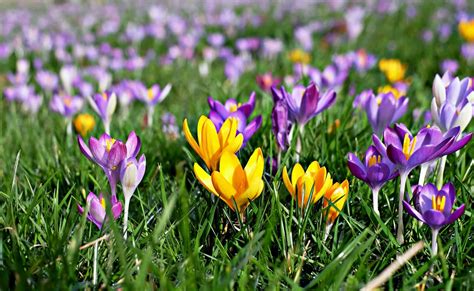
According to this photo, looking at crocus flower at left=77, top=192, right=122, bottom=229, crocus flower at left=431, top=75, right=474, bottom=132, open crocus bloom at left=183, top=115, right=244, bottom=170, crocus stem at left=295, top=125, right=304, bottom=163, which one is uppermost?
crocus flower at left=431, top=75, right=474, bottom=132

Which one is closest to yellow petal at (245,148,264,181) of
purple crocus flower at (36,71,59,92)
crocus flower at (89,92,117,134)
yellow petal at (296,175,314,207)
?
yellow petal at (296,175,314,207)

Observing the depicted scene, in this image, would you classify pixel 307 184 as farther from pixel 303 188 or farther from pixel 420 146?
pixel 420 146

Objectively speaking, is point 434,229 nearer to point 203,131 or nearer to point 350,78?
point 203,131

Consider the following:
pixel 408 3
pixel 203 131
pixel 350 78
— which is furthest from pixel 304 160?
pixel 408 3

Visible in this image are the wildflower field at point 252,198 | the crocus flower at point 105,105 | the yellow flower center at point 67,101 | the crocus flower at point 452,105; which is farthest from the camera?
the yellow flower center at point 67,101

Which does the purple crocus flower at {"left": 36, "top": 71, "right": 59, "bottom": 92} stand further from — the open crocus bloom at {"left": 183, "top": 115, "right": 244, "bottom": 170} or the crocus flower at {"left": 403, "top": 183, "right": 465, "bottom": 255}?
the crocus flower at {"left": 403, "top": 183, "right": 465, "bottom": 255}

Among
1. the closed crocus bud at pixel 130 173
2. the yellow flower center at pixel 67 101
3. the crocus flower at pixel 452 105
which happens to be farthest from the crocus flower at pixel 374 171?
the yellow flower center at pixel 67 101

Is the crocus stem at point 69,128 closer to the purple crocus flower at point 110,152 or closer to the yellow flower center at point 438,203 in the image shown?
the purple crocus flower at point 110,152

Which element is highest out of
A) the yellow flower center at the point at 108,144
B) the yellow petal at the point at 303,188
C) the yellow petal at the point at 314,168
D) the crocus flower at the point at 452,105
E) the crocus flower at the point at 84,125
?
the crocus flower at the point at 452,105
